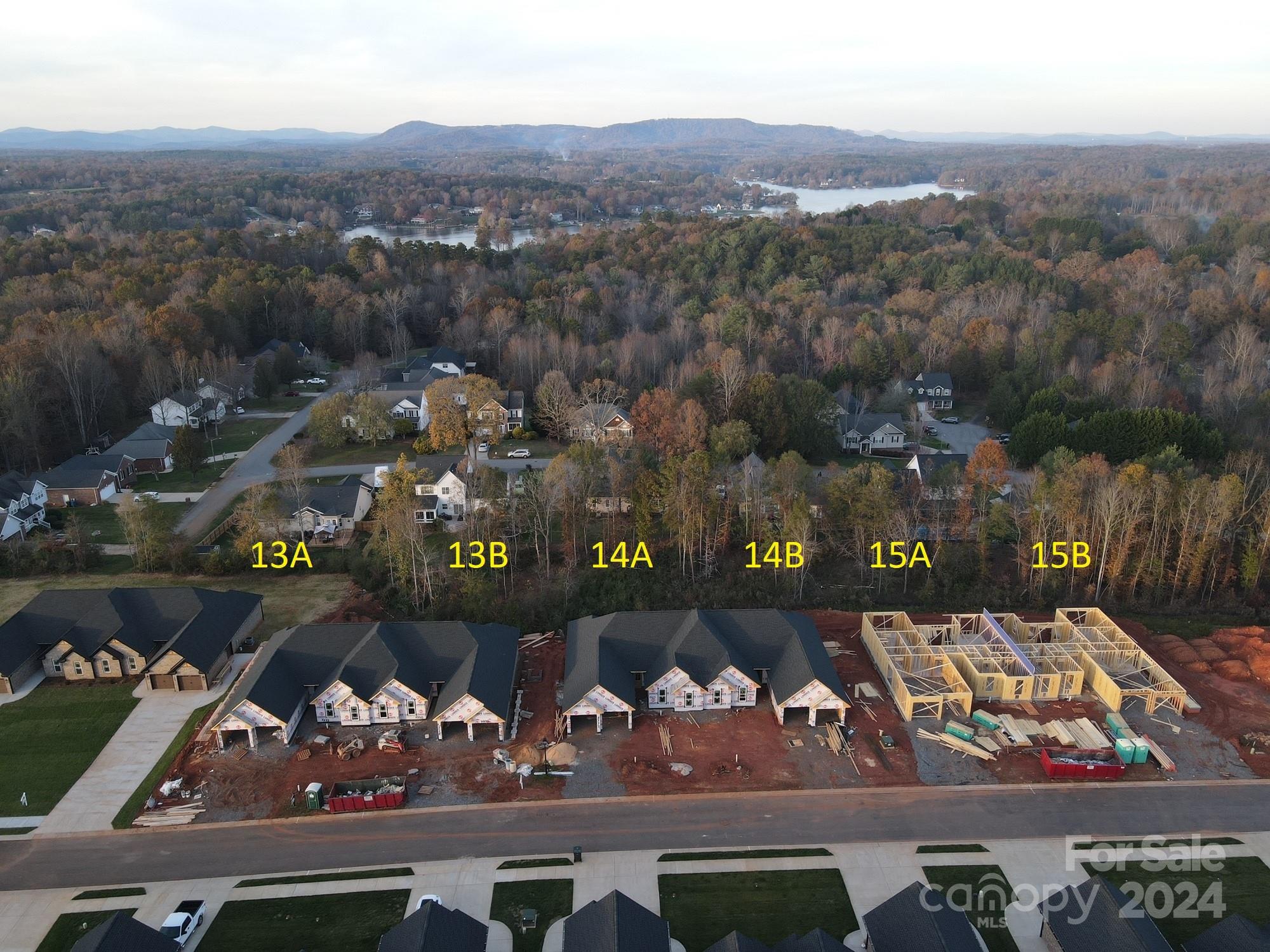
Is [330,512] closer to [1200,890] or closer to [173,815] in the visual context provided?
[173,815]

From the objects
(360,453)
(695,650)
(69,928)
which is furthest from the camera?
(360,453)

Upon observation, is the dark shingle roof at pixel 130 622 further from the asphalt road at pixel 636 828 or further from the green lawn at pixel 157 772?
the asphalt road at pixel 636 828

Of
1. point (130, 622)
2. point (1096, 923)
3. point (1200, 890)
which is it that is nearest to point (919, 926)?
point (1096, 923)

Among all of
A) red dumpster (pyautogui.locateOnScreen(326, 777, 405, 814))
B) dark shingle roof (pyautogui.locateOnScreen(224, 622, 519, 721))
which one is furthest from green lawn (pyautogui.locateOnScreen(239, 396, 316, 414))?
red dumpster (pyautogui.locateOnScreen(326, 777, 405, 814))

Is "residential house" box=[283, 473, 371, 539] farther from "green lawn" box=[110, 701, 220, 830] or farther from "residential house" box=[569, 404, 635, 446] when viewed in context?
"residential house" box=[569, 404, 635, 446]

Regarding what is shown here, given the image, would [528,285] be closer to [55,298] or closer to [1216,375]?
[55,298]

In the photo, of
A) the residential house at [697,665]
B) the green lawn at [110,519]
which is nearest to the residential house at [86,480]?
the green lawn at [110,519]

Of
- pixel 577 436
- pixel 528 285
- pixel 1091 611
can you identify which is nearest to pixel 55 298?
pixel 528 285
